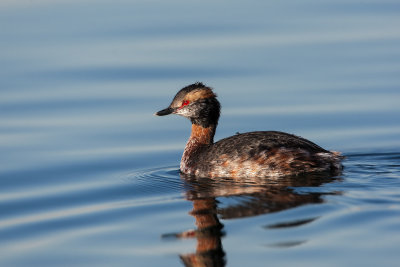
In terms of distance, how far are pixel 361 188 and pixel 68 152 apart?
424cm

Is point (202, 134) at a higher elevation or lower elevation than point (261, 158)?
higher

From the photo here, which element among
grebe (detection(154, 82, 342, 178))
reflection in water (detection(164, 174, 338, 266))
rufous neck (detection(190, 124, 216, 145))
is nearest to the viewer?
reflection in water (detection(164, 174, 338, 266))

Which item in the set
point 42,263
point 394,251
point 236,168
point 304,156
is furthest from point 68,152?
point 394,251

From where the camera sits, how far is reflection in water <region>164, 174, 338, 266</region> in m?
8.38

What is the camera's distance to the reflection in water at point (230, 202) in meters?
8.38

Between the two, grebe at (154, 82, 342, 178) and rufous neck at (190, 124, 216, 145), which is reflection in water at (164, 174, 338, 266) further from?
rufous neck at (190, 124, 216, 145)

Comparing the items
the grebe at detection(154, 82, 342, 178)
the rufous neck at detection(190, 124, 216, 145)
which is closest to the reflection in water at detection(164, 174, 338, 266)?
the grebe at detection(154, 82, 342, 178)

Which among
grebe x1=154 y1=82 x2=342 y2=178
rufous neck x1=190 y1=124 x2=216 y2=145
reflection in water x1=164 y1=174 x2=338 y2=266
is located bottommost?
reflection in water x1=164 y1=174 x2=338 y2=266

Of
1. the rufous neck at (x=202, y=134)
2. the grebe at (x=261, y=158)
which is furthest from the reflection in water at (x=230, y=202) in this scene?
the rufous neck at (x=202, y=134)

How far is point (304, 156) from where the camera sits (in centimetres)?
1107

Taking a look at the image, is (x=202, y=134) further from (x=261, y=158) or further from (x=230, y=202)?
(x=230, y=202)

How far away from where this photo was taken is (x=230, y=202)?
987 cm

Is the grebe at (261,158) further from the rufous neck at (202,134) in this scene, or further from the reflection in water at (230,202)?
the rufous neck at (202,134)

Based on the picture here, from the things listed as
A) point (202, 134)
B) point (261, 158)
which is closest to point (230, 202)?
point (261, 158)
